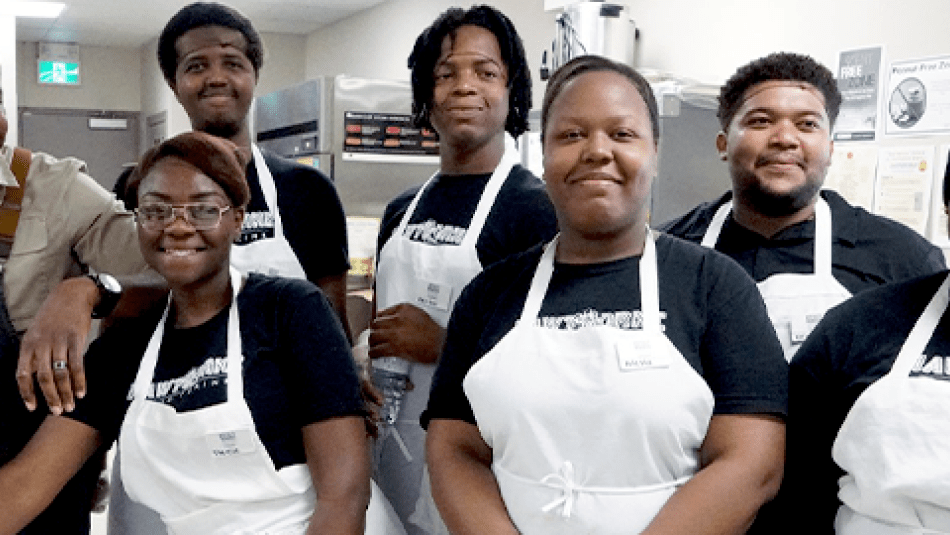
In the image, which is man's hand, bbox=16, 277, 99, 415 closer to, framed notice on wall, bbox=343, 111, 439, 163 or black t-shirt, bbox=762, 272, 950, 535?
black t-shirt, bbox=762, 272, 950, 535

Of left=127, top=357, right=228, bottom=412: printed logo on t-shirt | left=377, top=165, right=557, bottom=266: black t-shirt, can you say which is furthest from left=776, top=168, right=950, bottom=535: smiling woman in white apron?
left=127, top=357, right=228, bottom=412: printed logo on t-shirt

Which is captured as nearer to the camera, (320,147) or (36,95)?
(320,147)

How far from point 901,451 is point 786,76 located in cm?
80

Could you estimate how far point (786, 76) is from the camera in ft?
5.72

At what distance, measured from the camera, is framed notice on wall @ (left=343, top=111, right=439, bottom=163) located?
4133 millimetres

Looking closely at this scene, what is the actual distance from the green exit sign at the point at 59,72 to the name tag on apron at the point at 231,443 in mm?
7563

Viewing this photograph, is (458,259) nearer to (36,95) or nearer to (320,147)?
(320,147)

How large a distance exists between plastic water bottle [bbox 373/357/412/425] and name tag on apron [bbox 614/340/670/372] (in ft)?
2.21

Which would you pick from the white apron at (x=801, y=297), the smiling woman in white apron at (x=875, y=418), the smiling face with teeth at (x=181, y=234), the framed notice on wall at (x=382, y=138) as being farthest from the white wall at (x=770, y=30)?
the smiling face with teeth at (x=181, y=234)

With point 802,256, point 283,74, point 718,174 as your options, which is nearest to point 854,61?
point 718,174

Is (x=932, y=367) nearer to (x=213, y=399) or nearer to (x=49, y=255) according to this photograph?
(x=213, y=399)

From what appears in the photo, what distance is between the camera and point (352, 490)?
59.1 inches

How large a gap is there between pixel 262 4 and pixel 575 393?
5.80 metres

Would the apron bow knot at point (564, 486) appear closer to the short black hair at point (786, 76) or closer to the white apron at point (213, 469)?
the white apron at point (213, 469)
